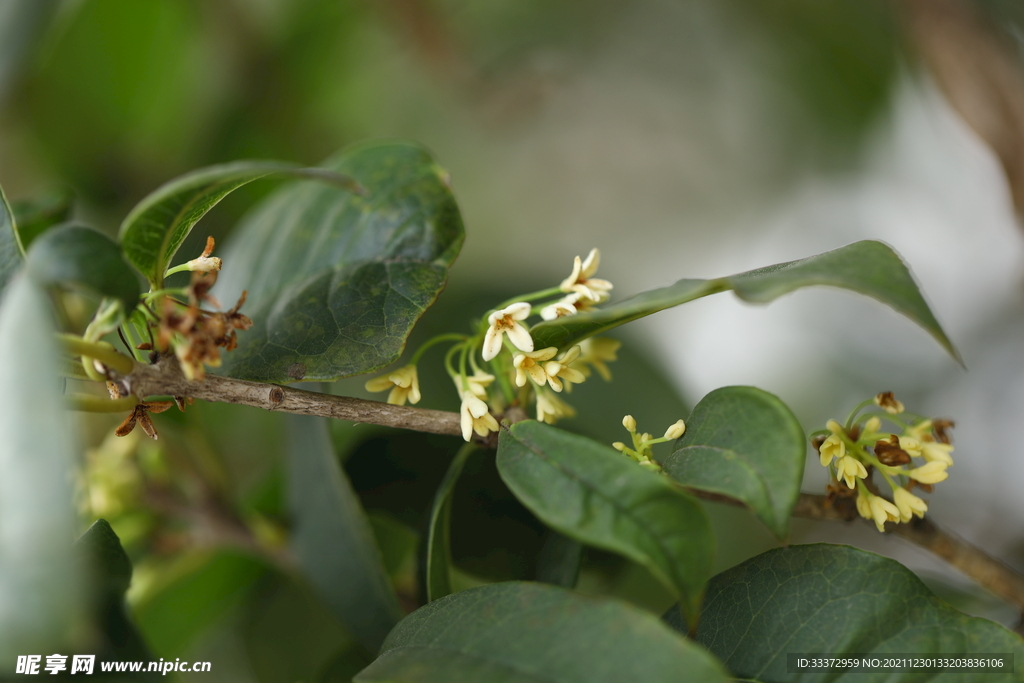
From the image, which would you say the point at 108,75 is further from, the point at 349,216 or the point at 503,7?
the point at 503,7

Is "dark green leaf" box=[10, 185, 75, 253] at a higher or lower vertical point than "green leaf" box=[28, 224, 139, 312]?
lower


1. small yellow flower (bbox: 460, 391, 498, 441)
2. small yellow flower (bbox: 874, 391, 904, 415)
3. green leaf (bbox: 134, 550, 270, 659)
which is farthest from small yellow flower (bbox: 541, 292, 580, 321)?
green leaf (bbox: 134, 550, 270, 659)

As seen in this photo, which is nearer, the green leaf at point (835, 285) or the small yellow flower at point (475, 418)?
the green leaf at point (835, 285)

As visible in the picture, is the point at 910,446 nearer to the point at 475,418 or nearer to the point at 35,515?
the point at 475,418

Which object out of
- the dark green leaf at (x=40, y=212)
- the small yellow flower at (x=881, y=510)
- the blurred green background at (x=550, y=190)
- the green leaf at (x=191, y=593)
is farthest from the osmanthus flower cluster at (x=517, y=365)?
the green leaf at (x=191, y=593)

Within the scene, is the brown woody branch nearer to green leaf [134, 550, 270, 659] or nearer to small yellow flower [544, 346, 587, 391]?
small yellow flower [544, 346, 587, 391]

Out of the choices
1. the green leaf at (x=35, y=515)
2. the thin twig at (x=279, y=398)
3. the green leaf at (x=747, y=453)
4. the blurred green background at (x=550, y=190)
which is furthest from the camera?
the blurred green background at (x=550, y=190)

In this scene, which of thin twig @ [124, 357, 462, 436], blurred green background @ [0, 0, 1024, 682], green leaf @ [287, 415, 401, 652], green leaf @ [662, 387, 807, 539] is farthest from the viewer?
blurred green background @ [0, 0, 1024, 682]

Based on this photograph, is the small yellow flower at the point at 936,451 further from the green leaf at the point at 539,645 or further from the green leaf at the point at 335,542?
the green leaf at the point at 335,542
